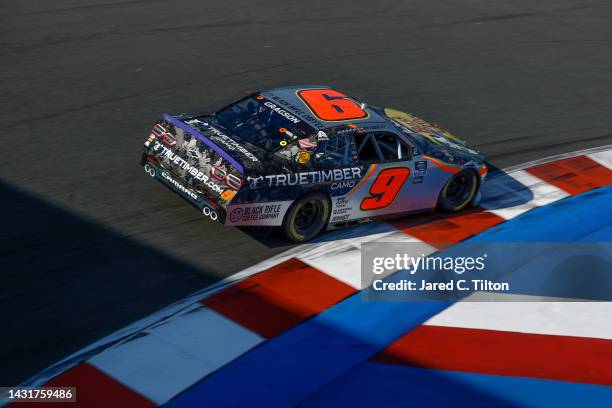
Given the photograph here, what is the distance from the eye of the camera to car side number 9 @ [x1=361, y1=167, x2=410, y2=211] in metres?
8.74

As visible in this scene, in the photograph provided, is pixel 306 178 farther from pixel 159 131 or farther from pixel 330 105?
pixel 159 131

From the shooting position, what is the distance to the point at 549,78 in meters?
13.9

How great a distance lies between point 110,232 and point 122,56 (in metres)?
5.61

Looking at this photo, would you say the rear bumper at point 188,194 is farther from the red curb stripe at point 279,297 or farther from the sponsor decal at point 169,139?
the red curb stripe at point 279,297

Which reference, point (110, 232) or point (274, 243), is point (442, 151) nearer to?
point (274, 243)

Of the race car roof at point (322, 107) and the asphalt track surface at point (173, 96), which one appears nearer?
the asphalt track surface at point (173, 96)

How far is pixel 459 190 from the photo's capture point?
385 inches

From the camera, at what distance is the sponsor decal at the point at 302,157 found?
8266 mm

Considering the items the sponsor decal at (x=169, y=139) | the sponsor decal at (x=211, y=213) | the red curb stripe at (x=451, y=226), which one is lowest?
the red curb stripe at (x=451, y=226)

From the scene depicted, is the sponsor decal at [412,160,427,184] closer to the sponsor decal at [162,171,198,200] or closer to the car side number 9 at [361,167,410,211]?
the car side number 9 at [361,167,410,211]

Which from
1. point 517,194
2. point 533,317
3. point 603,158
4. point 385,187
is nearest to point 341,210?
point 385,187

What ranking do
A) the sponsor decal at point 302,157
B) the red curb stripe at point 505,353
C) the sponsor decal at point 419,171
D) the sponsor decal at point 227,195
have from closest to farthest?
the red curb stripe at point 505,353, the sponsor decal at point 227,195, the sponsor decal at point 302,157, the sponsor decal at point 419,171

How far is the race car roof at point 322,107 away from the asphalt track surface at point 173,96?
1327mm

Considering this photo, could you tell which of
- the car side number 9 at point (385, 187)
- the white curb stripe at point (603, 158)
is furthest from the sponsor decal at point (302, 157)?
the white curb stripe at point (603, 158)
